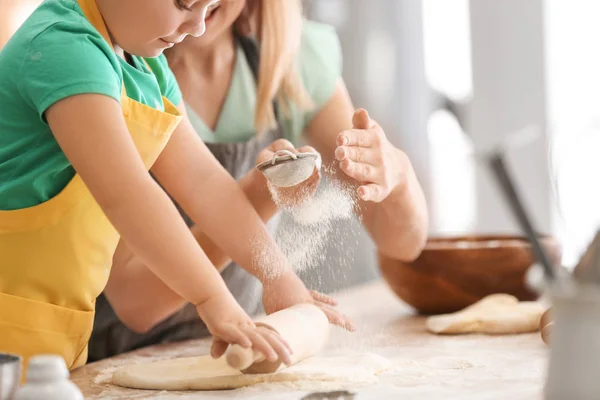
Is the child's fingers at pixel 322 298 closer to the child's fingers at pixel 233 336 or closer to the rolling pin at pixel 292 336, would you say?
the rolling pin at pixel 292 336

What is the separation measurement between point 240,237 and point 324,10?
1.12 meters

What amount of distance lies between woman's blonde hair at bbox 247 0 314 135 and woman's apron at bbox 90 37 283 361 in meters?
0.06

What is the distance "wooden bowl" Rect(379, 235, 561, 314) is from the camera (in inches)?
46.4

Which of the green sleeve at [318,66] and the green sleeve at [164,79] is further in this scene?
the green sleeve at [318,66]

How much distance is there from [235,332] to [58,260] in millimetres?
221

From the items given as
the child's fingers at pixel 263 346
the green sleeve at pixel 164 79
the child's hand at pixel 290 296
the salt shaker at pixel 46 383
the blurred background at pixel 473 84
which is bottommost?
the blurred background at pixel 473 84

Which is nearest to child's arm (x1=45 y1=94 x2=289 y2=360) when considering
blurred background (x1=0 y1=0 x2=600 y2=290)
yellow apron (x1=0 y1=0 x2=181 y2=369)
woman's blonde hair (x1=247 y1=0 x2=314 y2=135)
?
yellow apron (x1=0 y1=0 x2=181 y2=369)

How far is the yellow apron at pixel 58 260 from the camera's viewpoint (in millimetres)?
795

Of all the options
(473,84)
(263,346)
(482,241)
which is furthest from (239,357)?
(473,84)

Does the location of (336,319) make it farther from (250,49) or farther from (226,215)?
(250,49)

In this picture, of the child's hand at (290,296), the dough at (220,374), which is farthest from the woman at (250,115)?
the dough at (220,374)

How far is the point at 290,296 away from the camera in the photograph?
924mm

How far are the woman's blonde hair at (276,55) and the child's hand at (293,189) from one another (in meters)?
0.27

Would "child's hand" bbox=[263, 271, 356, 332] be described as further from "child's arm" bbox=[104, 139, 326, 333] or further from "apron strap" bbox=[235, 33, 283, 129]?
"apron strap" bbox=[235, 33, 283, 129]
